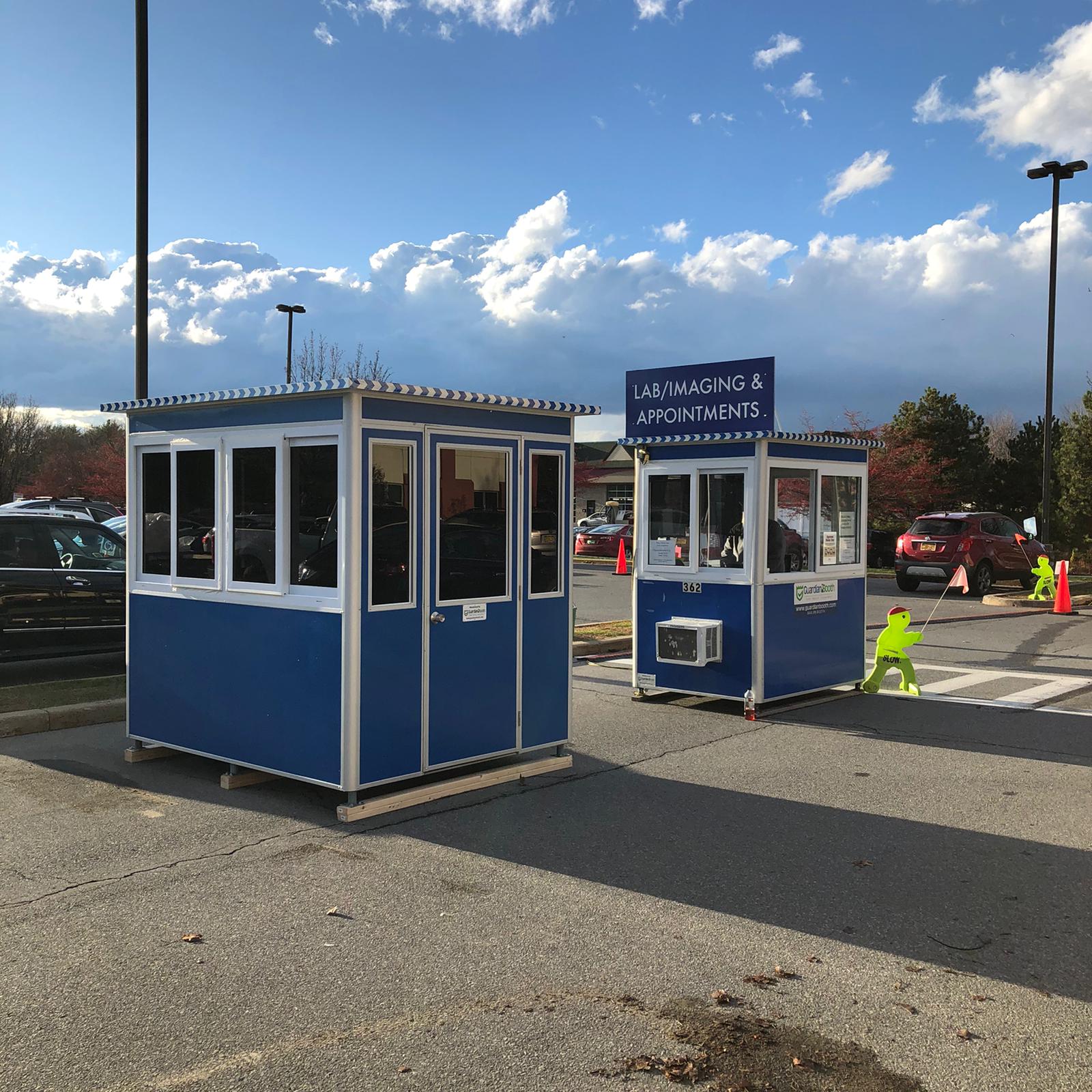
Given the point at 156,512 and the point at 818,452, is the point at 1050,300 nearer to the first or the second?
the point at 818,452

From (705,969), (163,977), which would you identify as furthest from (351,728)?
(705,969)

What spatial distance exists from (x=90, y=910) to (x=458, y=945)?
175 cm

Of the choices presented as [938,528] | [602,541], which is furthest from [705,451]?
[602,541]

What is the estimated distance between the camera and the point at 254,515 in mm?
6848

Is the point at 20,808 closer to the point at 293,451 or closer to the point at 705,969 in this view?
the point at 293,451

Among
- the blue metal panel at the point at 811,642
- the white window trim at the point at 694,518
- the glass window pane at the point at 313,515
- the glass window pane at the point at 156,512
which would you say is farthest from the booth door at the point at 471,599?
the blue metal panel at the point at 811,642

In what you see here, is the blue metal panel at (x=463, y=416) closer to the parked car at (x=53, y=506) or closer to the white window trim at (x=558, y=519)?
the white window trim at (x=558, y=519)

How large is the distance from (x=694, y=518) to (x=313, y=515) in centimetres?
461

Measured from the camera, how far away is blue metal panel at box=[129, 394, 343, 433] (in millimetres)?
6453

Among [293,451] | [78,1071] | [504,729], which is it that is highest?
[293,451]

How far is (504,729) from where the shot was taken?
732cm

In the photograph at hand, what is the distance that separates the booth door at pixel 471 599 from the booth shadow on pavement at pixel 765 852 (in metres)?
0.46

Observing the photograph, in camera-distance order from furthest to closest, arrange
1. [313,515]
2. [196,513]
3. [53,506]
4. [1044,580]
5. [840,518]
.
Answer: [1044,580], [53,506], [840,518], [196,513], [313,515]

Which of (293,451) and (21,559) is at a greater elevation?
(293,451)
